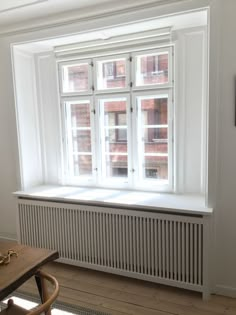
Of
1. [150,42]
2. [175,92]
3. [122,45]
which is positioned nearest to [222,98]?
[175,92]

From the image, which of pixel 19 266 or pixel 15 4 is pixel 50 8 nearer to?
pixel 15 4

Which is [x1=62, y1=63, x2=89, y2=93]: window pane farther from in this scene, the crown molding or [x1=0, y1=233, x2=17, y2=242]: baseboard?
[x1=0, y1=233, x2=17, y2=242]: baseboard

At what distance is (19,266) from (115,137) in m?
1.86

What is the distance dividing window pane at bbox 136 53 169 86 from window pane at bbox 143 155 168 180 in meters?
0.80

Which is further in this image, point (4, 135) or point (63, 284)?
point (4, 135)

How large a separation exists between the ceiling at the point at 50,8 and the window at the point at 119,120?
20.7 inches

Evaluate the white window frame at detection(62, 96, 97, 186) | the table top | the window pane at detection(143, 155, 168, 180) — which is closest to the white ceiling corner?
the white window frame at detection(62, 96, 97, 186)

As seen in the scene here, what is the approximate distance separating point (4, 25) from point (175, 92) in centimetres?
→ 200

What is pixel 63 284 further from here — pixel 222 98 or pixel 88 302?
pixel 222 98

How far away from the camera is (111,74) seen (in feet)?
10.2

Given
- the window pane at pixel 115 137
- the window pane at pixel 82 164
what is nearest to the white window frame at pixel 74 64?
the window pane at pixel 115 137

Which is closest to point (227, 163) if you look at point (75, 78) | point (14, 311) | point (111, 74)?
point (111, 74)

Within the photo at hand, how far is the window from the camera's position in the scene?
2.88 m

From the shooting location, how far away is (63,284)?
271cm
